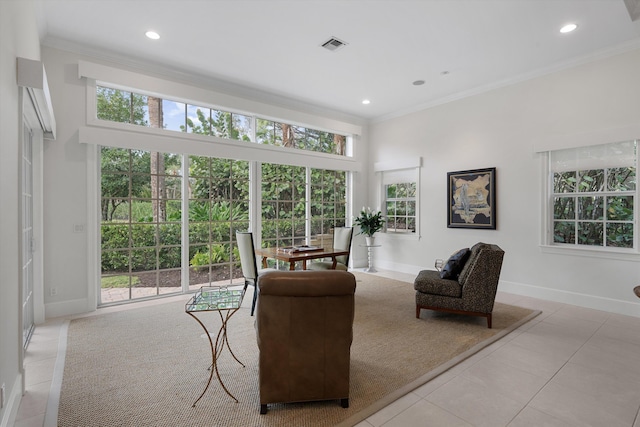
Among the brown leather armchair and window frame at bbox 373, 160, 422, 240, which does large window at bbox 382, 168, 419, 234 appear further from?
the brown leather armchair

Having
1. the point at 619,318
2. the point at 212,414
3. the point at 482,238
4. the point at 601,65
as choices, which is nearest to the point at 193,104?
the point at 212,414

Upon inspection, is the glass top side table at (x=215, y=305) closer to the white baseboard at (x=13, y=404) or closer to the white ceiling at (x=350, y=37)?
the white baseboard at (x=13, y=404)

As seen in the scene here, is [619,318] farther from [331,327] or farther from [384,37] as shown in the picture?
[384,37]

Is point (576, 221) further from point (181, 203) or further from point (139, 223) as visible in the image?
point (139, 223)

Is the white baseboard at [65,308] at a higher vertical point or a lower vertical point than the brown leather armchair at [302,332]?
lower

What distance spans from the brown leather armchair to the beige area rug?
17cm

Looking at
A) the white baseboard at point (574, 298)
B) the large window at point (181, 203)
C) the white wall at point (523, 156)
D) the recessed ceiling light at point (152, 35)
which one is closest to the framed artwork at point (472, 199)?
the white wall at point (523, 156)

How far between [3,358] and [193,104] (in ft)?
12.9

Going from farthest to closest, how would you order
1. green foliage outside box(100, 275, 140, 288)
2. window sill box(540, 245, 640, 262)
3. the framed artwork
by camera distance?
the framed artwork, green foliage outside box(100, 275, 140, 288), window sill box(540, 245, 640, 262)

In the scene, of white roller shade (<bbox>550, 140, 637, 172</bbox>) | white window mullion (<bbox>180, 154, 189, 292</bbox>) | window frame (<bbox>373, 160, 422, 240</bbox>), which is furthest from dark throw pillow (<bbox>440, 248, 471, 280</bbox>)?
white window mullion (<bbox>180, 154, 189, 292</bbox>)

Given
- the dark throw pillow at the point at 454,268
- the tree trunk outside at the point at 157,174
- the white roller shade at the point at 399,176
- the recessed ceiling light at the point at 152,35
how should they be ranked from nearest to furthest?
1. the recessed ceiling light at the point at 152,35
2. the dark throw pillow at the point at 454,268
3. the tree trunk outside at the point at 157,174
4. the white roller shade at the point at 399,176

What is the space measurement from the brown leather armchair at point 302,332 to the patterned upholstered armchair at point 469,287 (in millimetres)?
1987

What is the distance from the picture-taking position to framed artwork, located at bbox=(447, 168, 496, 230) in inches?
199

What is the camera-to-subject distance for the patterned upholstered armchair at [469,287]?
338 centimetres
